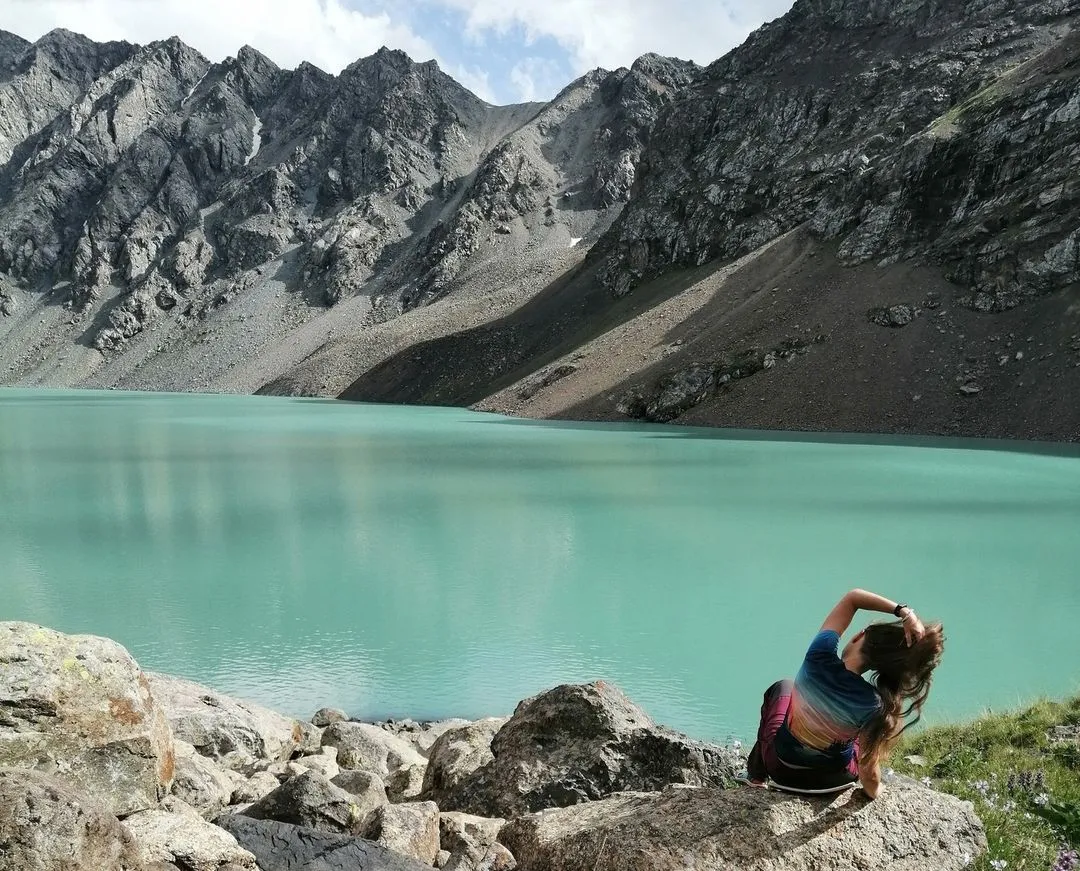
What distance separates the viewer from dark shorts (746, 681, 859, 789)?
388 centimetres

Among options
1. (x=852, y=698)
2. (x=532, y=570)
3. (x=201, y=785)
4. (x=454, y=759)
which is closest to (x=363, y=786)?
(x=454, y=759)

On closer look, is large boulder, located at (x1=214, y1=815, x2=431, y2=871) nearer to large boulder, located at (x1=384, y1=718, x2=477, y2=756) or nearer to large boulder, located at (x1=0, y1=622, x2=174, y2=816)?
large boulder, located at (x1=0, y1=622, x2=174, y2=816)

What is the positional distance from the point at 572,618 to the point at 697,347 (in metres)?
43.7

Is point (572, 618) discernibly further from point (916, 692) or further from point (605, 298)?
point (605, 298)

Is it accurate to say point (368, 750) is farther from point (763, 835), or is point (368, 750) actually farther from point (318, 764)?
point (763, 835)

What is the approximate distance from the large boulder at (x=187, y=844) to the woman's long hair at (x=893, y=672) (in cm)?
266

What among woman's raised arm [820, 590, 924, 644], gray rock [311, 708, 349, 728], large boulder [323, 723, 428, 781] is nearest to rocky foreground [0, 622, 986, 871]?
woman's raised arm [820, 590, 924, 644]

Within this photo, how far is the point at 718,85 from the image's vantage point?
275 feet

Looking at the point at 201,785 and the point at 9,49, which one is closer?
the point at 201,785

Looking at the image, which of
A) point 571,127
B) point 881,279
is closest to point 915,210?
point 881,279

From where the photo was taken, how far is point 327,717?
29.7 ft

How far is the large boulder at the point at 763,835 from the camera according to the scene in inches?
139

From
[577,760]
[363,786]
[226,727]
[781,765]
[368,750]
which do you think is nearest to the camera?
[781,765]

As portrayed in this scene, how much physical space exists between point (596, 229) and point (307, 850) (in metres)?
106
